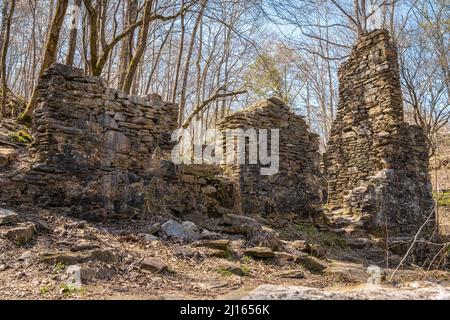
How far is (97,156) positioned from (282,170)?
5.20m

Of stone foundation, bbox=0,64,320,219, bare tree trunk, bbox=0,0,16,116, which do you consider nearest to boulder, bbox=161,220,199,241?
stone foundation, bbox=0,64,320,219

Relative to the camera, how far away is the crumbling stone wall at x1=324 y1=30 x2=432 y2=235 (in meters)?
10.6

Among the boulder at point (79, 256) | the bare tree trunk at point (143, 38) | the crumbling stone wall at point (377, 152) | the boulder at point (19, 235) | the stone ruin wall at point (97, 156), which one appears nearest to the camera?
the boulder at point (79, 256)

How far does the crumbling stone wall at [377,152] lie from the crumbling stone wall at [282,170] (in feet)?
5.45

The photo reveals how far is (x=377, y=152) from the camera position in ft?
36.2

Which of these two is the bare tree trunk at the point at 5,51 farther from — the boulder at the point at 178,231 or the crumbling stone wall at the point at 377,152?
the crumbling stone wall at the point at 377,152

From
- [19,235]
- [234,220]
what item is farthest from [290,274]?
[19,235]

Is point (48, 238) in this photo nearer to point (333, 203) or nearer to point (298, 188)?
point (298, 188)

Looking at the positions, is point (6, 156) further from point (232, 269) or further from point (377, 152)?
point (377, 152)

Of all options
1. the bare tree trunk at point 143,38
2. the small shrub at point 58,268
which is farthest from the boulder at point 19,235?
the bare tree trunk at point 143,38

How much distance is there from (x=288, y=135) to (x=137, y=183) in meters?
5.15

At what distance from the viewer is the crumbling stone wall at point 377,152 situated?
10570 millimetres

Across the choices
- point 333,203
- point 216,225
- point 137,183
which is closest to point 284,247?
point 216,225

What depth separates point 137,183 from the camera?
649 cm
